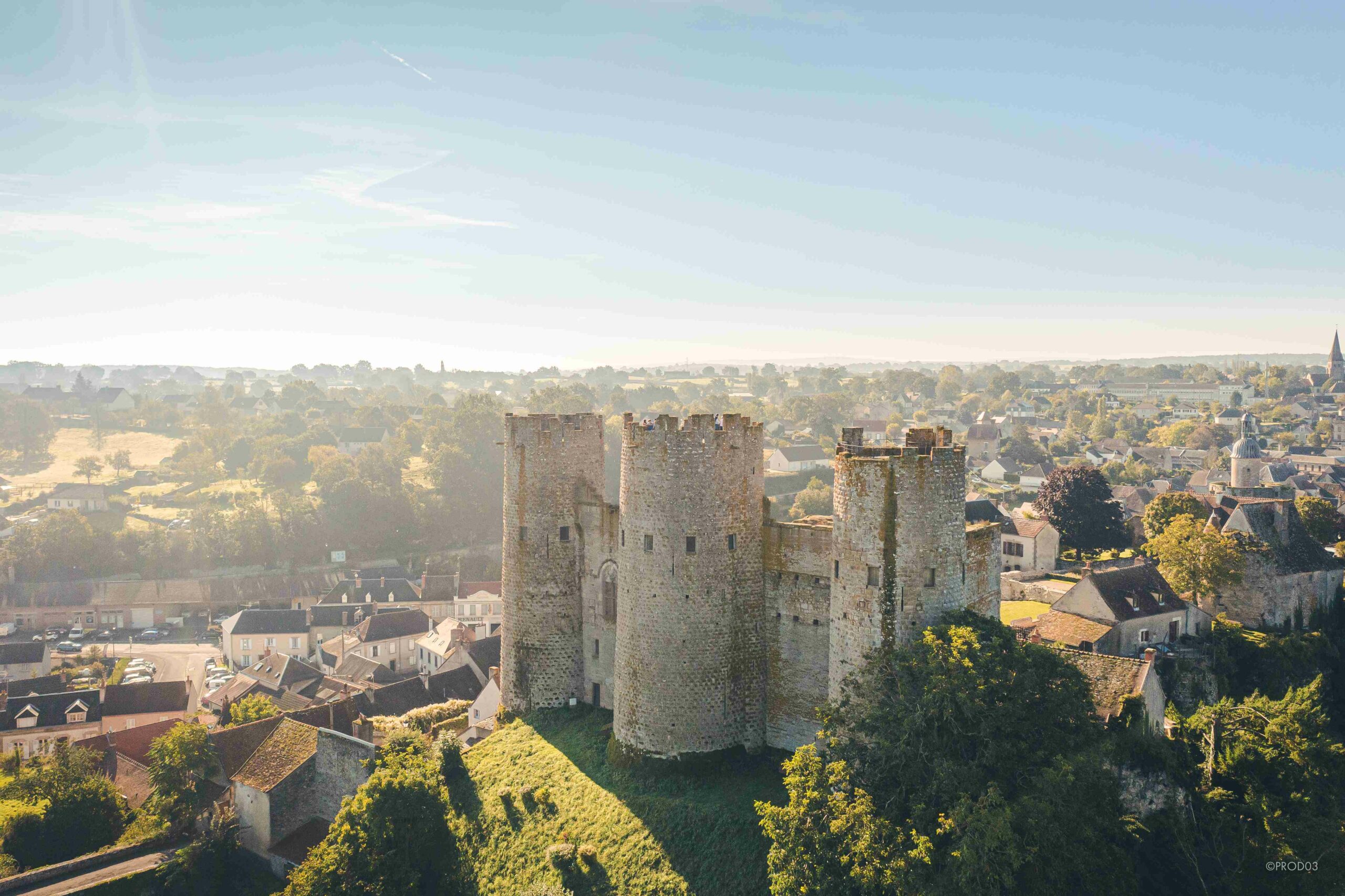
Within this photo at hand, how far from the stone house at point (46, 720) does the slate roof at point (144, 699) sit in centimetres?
60

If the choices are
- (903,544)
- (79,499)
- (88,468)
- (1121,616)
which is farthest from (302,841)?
(88,468)

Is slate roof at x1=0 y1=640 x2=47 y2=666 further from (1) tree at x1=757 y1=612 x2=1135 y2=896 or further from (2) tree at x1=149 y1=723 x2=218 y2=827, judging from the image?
(1) tree at x1=757 y1=612 x2=1135 y2=896

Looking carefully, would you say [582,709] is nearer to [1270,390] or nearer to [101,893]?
[101,893]

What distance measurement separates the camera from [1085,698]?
18.1m

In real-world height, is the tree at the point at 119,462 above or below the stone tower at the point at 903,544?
below

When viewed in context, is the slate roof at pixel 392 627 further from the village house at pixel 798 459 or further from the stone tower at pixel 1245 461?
the stone tower at pixel 1245 461

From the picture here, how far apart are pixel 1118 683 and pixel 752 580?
30.9 feet

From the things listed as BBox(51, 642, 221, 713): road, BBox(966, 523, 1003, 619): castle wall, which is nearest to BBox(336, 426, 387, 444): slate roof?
BBox(51, 642, 221, 713): road

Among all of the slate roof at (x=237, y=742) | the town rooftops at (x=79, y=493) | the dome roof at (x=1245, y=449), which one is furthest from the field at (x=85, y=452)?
the dome roof at (x=1245, y=449)

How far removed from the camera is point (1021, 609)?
3884cm

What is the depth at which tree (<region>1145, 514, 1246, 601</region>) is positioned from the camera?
3603cm

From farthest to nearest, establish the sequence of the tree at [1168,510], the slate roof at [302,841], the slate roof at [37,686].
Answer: the slate roof at [37,686] → the tree at [1168,510] → the slate roof at [302,841]

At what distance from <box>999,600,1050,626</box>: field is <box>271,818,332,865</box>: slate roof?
2682cm

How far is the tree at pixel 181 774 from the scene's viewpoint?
30891mm
